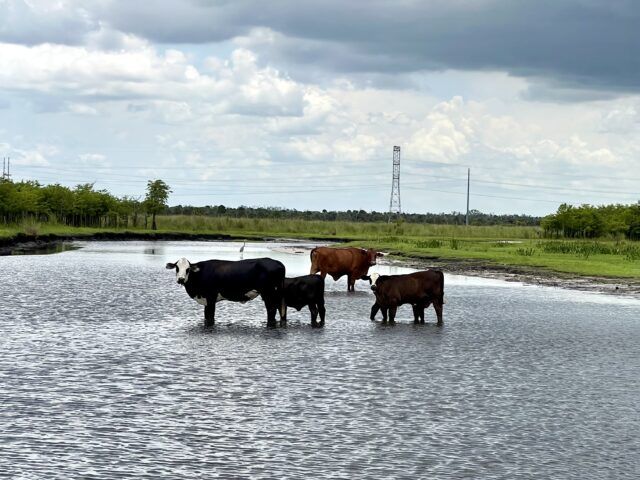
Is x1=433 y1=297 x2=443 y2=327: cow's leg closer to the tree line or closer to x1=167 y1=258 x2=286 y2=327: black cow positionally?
x1=167 y1=258 x2=286 y2=327: black cow

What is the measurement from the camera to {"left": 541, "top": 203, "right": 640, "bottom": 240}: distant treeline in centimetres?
9909

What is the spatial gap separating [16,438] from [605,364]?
10.8 m

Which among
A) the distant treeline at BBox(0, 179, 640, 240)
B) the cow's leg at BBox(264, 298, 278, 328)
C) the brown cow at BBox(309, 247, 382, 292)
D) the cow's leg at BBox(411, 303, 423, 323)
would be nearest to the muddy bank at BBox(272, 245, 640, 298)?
the brown cow at BBox(309, 247, 382, 292)

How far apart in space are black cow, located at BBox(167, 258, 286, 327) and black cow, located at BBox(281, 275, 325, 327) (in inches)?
17.4

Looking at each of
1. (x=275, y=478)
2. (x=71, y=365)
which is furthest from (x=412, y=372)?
(x=275, y=478)

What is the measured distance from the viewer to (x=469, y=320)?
2512 centimetres

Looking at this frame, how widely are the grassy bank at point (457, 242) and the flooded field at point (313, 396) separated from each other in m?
24.8

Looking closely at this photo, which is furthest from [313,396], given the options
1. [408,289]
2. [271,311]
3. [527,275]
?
[527,275]

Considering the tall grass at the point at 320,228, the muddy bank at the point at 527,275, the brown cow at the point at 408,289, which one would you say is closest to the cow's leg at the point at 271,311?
the brown cow at the point at 408,289

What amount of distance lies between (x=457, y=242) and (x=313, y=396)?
64.9 metres

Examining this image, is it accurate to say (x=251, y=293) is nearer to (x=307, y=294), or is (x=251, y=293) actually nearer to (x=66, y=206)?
(x=307, y=294)

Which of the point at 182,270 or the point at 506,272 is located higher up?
the point at 182,270

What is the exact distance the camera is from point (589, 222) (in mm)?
104062

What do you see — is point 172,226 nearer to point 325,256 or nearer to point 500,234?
point 500,234
